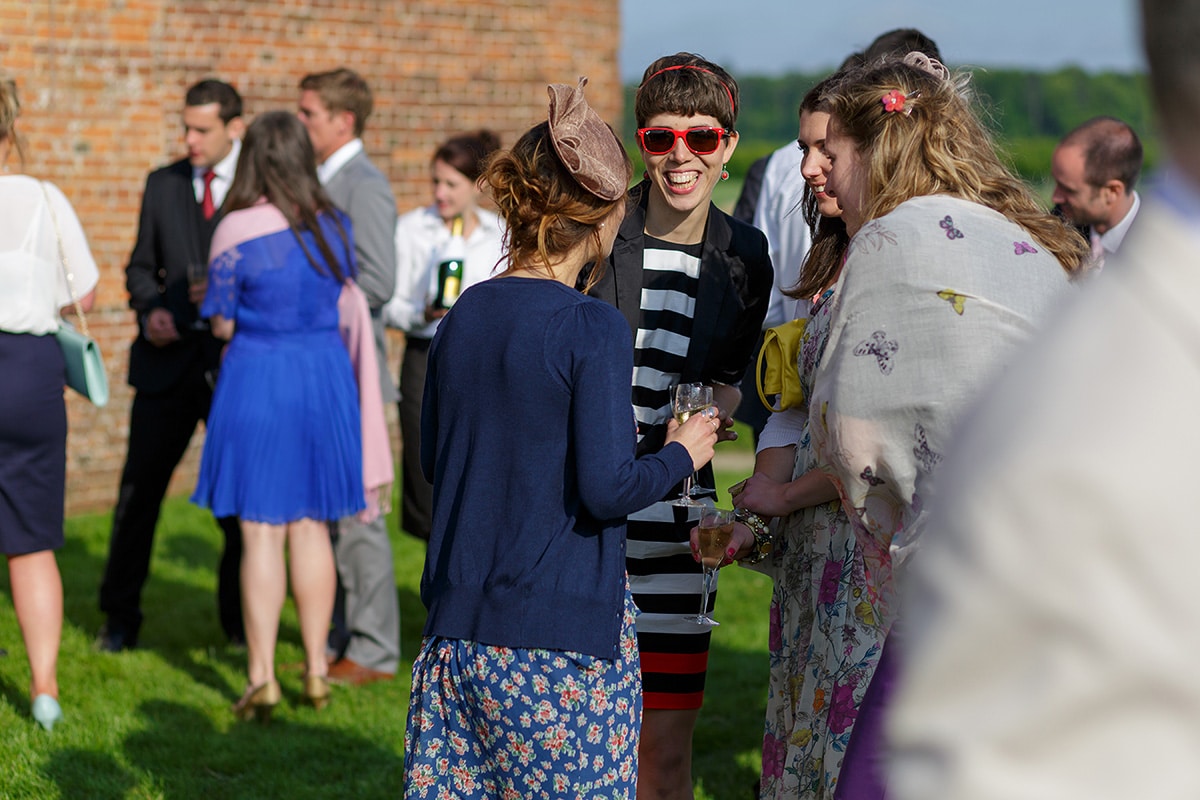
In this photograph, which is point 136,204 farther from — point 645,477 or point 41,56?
point 645,477

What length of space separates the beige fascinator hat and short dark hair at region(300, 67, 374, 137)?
3540 millimetres

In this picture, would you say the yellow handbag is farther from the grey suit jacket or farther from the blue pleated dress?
the grey suit jacket

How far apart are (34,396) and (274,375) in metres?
0.88

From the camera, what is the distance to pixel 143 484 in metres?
6.22

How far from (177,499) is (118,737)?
4.68m

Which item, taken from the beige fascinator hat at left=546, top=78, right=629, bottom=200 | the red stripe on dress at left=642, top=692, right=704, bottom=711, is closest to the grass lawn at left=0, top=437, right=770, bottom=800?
the red stripe on dress at left=642, top=692, right=704, bottom=711

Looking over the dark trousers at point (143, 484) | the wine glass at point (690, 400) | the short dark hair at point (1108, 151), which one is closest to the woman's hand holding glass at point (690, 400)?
the wine glass at point (690, 400)

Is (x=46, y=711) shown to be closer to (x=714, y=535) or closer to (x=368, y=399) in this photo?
(x=368, y=399)

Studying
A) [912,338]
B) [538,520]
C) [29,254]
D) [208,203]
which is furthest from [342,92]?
[912,338]

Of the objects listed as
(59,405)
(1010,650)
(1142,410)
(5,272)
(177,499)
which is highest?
(1142,410)

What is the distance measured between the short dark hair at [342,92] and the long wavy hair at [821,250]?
3307 millimetres

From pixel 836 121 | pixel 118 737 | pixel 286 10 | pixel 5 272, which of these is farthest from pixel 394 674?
pixel 286 10

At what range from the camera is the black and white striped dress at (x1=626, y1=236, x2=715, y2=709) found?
3.46 m

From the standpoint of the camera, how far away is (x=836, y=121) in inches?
101
